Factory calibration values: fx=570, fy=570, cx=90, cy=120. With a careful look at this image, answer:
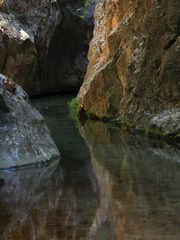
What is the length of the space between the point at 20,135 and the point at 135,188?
3.37 m

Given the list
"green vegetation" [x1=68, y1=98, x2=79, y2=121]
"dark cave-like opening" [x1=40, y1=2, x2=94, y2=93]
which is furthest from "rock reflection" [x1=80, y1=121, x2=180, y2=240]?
"dark cave-like opening" [x1=40, y1=2, x2=94, y2=93]

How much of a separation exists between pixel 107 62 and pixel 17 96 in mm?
7720

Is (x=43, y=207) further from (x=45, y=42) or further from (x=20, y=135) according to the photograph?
(x=45, y=42)

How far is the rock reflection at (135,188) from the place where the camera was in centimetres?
648

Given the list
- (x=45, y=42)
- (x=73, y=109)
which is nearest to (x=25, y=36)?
(x=45, y=42)

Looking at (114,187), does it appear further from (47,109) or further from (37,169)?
(47,109)

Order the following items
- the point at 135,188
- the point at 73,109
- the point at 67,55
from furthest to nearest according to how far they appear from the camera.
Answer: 1. the point at 67,55
2. the point at 73,109
3. the point at 135,188

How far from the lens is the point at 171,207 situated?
290 inches

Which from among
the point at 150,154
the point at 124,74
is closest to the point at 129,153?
the point at 150,154

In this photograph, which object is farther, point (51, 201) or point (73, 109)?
point (73, 109)

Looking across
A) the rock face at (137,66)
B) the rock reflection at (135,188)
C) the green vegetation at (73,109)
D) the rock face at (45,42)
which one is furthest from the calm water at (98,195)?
the rock face at (45,42)

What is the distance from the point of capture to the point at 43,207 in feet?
25.1

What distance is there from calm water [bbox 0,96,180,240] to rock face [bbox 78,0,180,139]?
2.22 meters

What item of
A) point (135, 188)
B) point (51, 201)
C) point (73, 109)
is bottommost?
point (73, 109)
